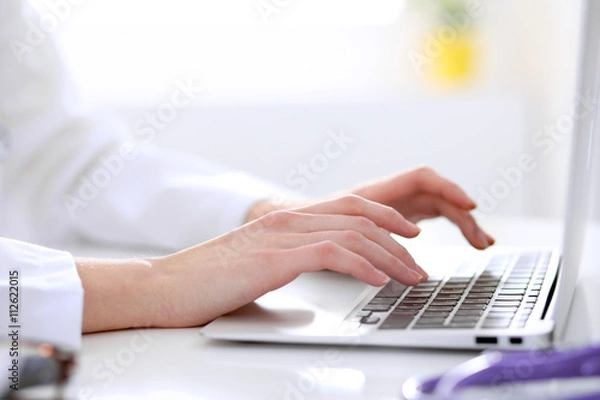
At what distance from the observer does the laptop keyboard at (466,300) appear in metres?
0.63

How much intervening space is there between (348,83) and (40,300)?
7.33ft

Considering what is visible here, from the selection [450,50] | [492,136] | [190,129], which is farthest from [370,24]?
[190,129]

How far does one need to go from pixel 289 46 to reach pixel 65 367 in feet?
7.88

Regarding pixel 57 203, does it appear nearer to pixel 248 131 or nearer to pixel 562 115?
pixel 248 131

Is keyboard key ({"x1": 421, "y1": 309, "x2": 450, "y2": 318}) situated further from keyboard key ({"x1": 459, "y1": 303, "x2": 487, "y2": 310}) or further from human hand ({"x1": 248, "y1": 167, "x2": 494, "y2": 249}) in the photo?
human hand ({"x1": 248, "y1": 167, "x2": 494, "y2": 249})

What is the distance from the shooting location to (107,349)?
664 mm

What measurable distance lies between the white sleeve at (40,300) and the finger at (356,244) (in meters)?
0.17

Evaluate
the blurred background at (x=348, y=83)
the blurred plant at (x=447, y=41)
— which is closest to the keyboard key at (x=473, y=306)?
the blurred background at (x=348, y=83)

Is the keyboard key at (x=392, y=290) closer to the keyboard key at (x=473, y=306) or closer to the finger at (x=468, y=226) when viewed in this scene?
the keyboard key at (x=473, y=306)

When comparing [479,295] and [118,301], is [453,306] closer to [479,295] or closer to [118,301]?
[479,295]

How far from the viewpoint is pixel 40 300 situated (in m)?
0.66

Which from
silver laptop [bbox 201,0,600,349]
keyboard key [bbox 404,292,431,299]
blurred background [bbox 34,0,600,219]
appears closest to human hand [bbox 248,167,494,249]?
silver laptop [bbox 201,0,600,349]

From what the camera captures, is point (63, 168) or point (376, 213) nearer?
point (376, 213)

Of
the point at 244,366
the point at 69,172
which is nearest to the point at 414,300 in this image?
the point at 244,366
